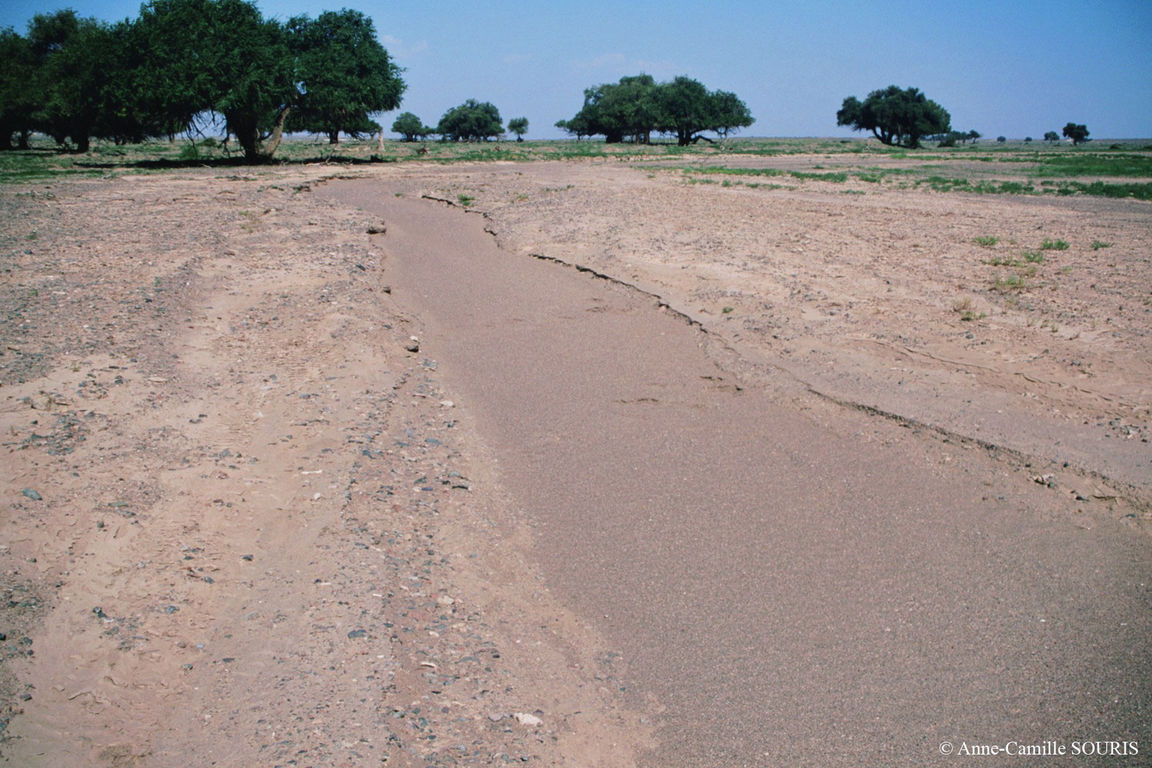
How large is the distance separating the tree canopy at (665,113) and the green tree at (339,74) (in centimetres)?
4811

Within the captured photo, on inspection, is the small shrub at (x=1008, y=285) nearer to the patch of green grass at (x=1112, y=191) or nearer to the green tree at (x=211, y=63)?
the patch of green grass at (x=1112, y=191)

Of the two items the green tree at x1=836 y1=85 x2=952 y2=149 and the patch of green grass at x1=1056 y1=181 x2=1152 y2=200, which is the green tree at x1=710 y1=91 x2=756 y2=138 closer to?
the green tree at x1=836 y1=85 x2=952 y2=149

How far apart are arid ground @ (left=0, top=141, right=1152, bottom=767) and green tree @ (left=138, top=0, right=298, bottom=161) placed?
2300 centimetres

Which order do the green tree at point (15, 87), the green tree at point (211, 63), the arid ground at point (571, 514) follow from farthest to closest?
the green tree at point (15, 87) → the green tree at point (211, 63) → the arid ground at point (571, 514)

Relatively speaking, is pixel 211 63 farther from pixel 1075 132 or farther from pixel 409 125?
pixel 1075 132

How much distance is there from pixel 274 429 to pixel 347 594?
2.62 metres

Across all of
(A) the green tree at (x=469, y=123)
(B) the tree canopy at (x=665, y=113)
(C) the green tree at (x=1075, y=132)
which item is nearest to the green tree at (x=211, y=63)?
(B) the tree canopy at (x=665, y=113)

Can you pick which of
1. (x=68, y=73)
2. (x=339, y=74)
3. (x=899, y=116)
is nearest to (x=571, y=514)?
(x=339, y=74)

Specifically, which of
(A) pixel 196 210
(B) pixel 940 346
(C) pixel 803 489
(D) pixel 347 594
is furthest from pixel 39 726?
(A) pixel 196 210

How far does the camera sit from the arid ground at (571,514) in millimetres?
3846

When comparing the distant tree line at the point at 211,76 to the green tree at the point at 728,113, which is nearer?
the distant tree line at the point at 211,76

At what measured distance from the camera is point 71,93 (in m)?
35.1

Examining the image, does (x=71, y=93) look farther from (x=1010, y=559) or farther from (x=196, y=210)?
(x=1010, y=559)

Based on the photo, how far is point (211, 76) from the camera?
3172cm
